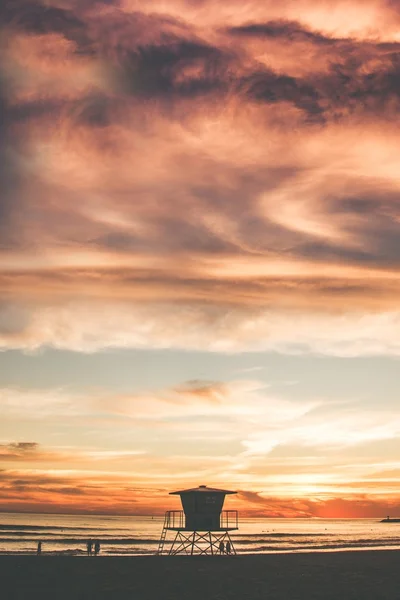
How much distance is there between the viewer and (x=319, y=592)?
82.7 feet

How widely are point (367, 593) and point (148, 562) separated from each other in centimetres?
1693

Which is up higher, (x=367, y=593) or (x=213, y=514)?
(x=213, y=514)

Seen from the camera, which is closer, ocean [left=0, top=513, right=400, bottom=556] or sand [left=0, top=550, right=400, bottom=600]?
sand [left=0, top=550, right=400, bottom=600]

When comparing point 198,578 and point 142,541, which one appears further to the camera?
point 142,541

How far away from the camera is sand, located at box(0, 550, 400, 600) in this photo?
24406 millimetres

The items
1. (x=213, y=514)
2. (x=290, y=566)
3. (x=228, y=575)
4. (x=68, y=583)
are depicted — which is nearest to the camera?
(x=68, y=583)

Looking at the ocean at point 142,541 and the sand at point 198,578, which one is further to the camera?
the ocean at point 142,541

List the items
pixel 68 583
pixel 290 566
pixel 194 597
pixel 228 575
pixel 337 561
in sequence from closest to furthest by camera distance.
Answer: pixel 194 597 → pixel 68 583 → pixel 228 575 → pixel 290 566 → pixel 337 561

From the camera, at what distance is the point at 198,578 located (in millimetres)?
30094

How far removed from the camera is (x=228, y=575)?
103ft

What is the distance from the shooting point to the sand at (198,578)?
24.4m

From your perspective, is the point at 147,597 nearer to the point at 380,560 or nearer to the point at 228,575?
the point at 228,575

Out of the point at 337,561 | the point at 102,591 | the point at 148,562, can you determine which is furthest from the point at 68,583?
the point at 337,561

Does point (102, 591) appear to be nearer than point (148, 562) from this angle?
Yes
